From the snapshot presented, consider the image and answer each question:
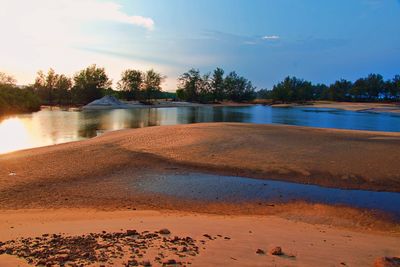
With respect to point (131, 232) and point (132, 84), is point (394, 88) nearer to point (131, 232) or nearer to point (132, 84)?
point (132, 84)

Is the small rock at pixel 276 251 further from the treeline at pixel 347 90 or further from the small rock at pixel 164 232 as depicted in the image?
the treeline at pixel 347 90

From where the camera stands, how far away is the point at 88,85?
344 feet

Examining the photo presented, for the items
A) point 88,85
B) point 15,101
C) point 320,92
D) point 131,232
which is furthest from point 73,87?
point 320,92

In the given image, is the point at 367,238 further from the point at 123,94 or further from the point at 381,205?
the point at 123,94

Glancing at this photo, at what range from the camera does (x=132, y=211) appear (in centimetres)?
869

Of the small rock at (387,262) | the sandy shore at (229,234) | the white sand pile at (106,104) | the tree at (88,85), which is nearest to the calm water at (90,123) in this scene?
the sandy shore at (229,234)

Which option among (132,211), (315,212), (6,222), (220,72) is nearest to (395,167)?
(315,212)

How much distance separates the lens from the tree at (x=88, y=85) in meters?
105

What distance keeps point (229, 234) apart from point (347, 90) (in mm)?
153008

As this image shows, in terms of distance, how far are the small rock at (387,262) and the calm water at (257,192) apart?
4.62 meters

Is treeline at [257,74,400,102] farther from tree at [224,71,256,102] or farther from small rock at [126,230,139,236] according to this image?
small rock at [126,230,139,236]

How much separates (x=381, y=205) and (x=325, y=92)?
6255 inches

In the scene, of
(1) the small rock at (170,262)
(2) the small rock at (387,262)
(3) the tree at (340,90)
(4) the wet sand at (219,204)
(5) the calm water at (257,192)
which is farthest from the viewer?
(3) the tree at (340,90)

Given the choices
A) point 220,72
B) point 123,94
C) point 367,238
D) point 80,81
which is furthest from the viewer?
point 220,72
